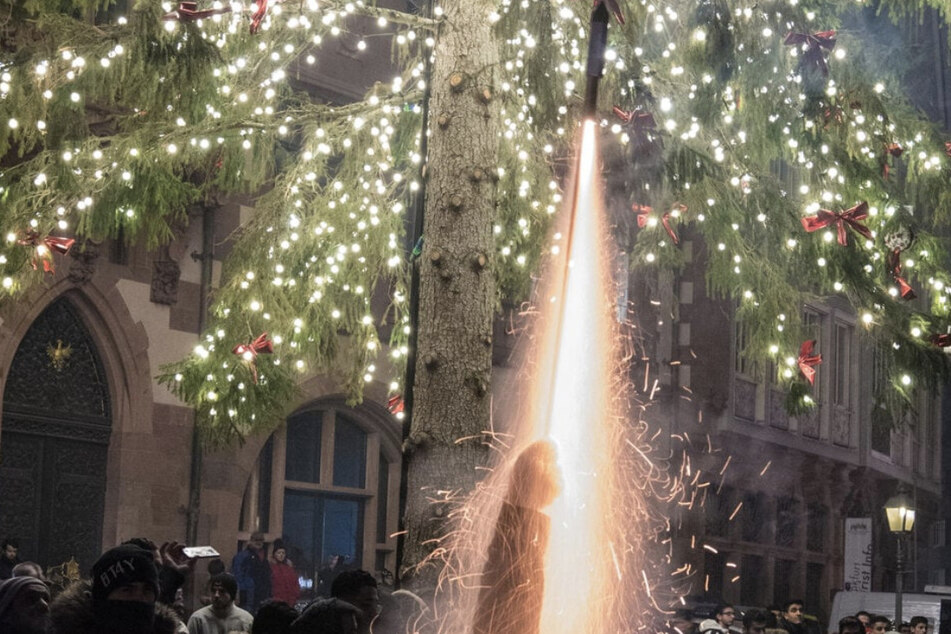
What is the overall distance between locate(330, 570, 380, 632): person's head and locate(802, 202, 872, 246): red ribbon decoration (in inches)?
218

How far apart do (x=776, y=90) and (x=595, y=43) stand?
375 centimetres

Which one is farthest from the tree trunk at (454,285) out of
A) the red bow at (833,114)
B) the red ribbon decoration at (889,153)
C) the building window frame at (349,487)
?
the building window frame at (349,487)

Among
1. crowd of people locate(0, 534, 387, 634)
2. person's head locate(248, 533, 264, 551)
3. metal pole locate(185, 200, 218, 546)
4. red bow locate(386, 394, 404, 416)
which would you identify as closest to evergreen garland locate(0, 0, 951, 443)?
red bow locate(386, 394, 404, 416)

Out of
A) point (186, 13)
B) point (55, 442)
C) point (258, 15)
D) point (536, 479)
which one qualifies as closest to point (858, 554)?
point (55, 442)

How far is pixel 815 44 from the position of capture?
11.1 meters

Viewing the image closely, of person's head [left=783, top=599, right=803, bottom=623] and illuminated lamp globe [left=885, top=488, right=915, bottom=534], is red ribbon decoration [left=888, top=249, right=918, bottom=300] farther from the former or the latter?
illuminated lamp globe [left=885, top=488, right=915, bottom=534]

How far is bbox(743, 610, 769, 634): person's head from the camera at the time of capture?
1254 cm

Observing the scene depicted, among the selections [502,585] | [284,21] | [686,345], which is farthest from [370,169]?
[686,345]

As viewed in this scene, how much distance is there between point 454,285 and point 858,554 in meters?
20.7

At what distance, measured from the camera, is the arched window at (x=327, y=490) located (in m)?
19.9

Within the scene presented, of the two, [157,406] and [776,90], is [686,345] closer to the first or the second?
[157,406]

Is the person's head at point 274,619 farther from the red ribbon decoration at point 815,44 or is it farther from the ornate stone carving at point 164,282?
the ornate stone carving at point 164,282

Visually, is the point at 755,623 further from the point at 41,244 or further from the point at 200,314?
the point at 200,314

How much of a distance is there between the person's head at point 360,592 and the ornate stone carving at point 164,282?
37.3ft
